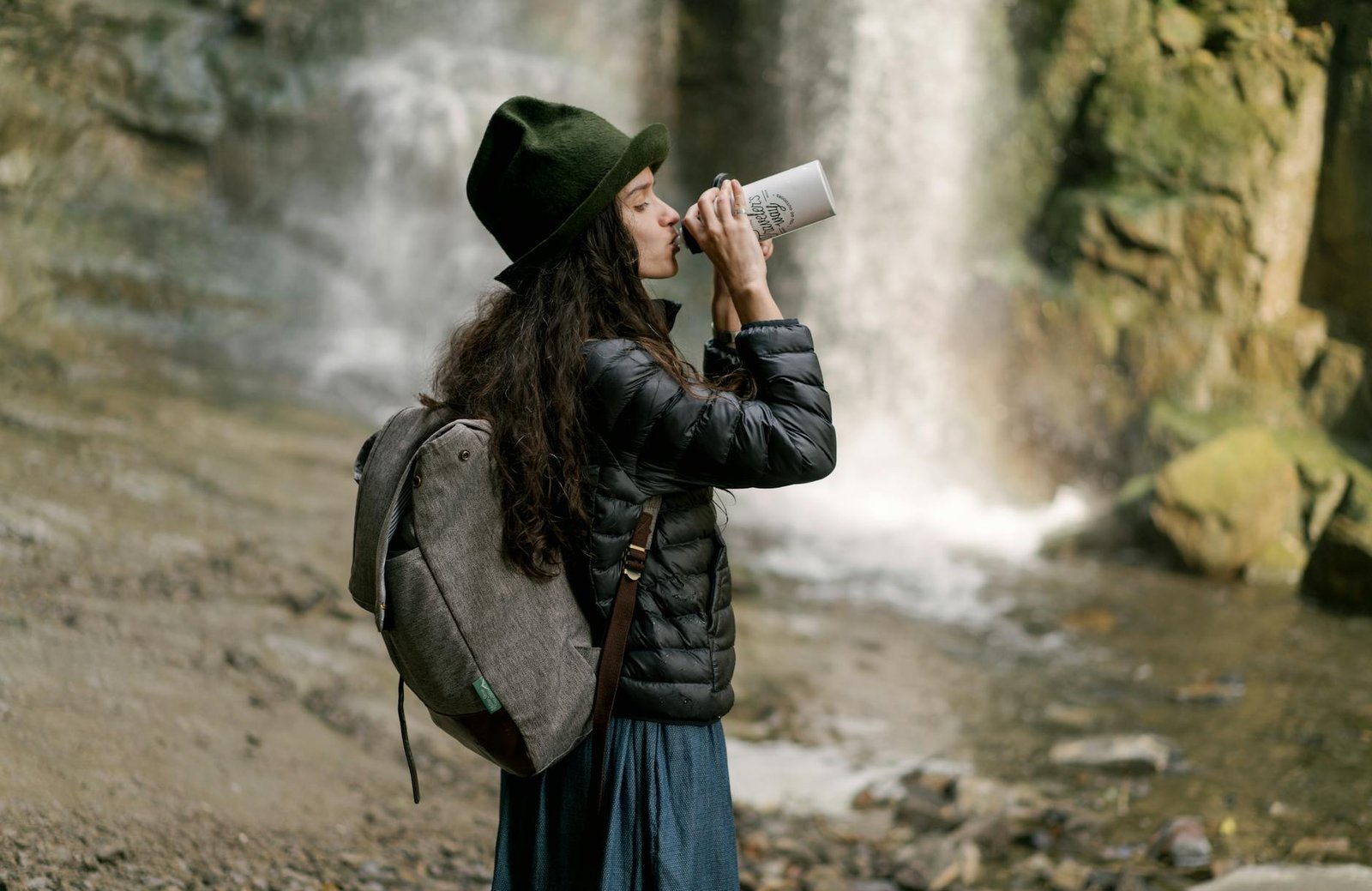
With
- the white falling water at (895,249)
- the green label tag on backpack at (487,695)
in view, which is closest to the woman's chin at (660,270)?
the green label tag on backpack at (487,695)

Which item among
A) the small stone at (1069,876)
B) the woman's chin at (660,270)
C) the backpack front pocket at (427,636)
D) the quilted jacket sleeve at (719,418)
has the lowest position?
the small stone at (1069,876)

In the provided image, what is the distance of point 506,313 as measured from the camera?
1882 millimetres

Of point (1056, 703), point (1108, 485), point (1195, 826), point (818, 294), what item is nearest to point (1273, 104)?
point (1108, 485)

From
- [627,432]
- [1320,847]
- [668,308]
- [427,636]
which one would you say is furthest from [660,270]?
[1320,847]

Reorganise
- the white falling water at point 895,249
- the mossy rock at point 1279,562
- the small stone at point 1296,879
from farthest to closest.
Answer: the white falling water at point 895,249 → the mossy rock at point 1279,562 → the small stone at point 1296,879

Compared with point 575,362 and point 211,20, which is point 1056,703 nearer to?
point 575,362

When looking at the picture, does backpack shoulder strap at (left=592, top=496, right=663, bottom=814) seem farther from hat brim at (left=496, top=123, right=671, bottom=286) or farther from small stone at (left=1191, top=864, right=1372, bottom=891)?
small stone at (left=1191, top=864, right=1372, bottom=891)

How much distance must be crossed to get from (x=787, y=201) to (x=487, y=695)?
0.96 meters

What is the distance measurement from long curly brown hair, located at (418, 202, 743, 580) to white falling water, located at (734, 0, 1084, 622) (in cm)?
846

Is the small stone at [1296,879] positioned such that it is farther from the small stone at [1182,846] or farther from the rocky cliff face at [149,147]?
the rocky cliff face at [149,147]

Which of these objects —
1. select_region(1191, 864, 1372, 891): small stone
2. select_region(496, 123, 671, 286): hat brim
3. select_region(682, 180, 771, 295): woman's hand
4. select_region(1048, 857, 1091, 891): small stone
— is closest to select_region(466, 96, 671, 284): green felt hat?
select_region(496, 123, 671, 286): hat brim

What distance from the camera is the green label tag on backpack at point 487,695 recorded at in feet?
5.62

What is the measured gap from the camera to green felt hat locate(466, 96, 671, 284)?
1809mm

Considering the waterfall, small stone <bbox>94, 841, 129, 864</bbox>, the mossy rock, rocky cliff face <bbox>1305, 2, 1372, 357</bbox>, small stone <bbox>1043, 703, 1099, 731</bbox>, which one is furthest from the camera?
the waterfall
